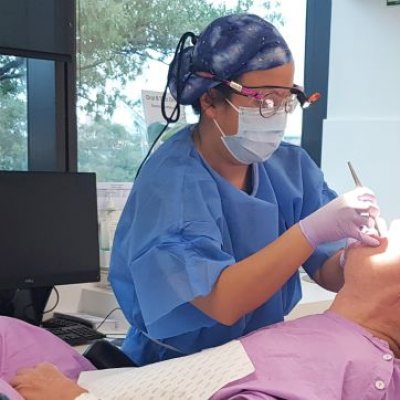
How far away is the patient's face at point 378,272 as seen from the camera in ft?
4.02

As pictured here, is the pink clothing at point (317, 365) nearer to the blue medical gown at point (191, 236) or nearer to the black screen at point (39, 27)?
the blue medical gown at point (191, 236)

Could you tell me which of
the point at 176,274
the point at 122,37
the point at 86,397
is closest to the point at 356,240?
the point at 176,274

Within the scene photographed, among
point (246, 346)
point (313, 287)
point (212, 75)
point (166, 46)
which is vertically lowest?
point (313, 287)

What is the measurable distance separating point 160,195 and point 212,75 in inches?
10.2

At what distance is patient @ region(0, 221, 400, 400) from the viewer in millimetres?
1067

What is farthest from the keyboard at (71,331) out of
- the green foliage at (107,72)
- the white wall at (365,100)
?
the white wall at (365,100)

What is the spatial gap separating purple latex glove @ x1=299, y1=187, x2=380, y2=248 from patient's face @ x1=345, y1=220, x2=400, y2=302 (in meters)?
0.03

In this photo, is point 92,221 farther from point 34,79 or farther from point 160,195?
point 160,195

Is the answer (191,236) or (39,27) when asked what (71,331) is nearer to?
(191,236)

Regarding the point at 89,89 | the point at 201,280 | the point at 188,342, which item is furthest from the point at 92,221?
the point at 201,280

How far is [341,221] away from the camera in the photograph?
121cm

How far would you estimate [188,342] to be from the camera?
1.33 metres

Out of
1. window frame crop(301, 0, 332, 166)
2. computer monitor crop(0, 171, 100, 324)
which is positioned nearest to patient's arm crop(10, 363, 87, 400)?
computer monitor crop(0, 171, 100, 324)

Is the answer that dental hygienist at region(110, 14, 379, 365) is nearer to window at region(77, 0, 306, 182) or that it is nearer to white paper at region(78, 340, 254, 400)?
white paper at region(78, 340, 254, 400)
